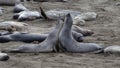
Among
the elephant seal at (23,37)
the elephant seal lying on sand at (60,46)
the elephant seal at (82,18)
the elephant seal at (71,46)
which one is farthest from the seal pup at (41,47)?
the elephant seal at (82,18)

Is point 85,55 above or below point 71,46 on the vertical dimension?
below

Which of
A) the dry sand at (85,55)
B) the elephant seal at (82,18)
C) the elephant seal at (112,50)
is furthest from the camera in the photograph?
the elephant seal at (82,18)

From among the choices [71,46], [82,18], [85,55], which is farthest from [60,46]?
[82,18]

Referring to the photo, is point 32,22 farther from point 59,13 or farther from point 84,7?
point 84,7

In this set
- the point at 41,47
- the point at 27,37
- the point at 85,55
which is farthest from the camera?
the point at 27,37

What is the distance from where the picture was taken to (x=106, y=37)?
30.8 ft

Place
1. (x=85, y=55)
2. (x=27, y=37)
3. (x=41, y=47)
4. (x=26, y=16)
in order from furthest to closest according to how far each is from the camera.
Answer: (x=26, y=16), (x=27, y=37), (x=41, y=47), (x=85, y=55)

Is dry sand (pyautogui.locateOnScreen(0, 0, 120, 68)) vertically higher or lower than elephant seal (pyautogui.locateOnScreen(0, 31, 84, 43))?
lower

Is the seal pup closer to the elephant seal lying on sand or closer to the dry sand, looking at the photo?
the elephant seal lying on sand

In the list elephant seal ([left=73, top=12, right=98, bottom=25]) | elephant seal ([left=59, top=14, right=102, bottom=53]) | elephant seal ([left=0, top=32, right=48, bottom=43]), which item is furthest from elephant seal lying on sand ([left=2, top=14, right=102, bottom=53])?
elephant seal ([left=73, top=12, right=98, bottom=25])

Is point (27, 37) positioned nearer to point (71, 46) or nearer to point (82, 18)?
point (71, 46)

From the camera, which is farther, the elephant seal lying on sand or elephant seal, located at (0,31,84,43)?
elephant seal, located at (0,31,84,43)

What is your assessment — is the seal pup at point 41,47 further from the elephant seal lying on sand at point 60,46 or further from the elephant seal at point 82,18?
the elephant seal at point 82,18

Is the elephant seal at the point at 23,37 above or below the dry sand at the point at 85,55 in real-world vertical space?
above
